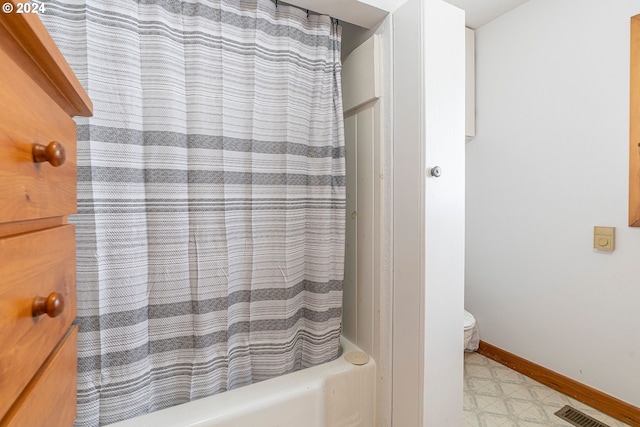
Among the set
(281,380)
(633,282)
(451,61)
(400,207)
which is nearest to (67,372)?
(281,380)

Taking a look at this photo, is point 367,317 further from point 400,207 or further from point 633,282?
point 633,282

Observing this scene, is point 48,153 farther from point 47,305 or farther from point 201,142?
point 201,142

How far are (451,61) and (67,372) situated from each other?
1.39 metres

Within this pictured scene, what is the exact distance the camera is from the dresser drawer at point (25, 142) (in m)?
0.32

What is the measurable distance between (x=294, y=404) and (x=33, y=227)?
98 cm

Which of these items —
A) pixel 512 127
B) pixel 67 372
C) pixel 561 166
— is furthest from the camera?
pixel 512 127

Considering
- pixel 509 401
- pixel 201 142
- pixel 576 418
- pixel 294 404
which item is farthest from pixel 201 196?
pixel 576 418

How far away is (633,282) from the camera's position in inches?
56.6

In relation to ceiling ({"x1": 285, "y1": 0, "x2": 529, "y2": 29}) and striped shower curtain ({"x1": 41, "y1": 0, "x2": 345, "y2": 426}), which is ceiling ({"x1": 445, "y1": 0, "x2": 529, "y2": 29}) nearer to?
ceiling ({"x1": 285, "y1": 0, "x2": 529, "y2": 29})

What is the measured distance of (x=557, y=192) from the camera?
1706 millimetres

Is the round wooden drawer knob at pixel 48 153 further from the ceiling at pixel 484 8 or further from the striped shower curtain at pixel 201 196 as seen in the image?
the ceiling at pixel 484 8

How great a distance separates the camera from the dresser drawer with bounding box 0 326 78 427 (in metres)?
0.34

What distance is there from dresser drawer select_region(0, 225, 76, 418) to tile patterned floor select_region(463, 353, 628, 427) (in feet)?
5.62

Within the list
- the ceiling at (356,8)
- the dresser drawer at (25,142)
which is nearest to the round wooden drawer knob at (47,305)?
the dresser drawer at (25,142)
